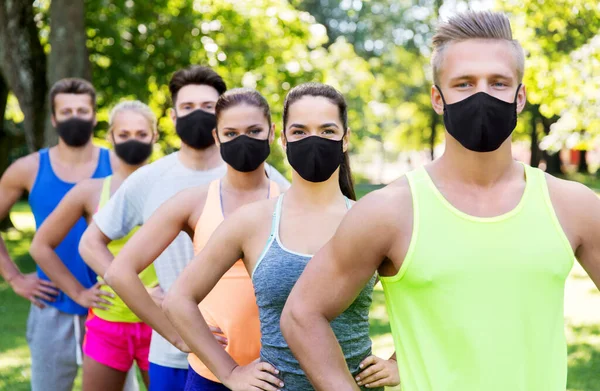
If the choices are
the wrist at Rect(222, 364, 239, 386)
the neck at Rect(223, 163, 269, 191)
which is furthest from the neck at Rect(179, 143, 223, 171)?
the wrist at Rect(222, 364, 239, 386)

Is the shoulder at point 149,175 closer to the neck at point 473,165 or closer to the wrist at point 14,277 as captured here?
the wrist at point 14,277

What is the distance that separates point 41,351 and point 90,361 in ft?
2.02

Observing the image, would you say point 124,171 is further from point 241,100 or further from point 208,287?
point 208,287

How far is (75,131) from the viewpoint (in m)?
5.71

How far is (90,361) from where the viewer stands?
4781mm

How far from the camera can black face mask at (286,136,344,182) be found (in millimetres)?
3129

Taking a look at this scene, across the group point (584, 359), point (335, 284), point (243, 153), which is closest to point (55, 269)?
point (243, 153)

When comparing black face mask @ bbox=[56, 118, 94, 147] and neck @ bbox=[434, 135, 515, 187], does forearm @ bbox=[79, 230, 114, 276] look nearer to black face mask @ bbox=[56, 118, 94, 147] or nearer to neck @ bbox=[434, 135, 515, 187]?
black face mask @ bbox=[56, 118, 94, 147]

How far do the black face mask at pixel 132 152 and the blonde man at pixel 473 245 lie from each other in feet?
10.1

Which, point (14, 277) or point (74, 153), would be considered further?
point (14, 277)

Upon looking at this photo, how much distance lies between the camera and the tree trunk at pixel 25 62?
12.4m

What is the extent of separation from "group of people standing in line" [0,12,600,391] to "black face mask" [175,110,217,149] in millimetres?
11

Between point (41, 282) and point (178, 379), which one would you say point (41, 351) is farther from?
point (178, 379)

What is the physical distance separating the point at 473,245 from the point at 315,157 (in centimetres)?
109
